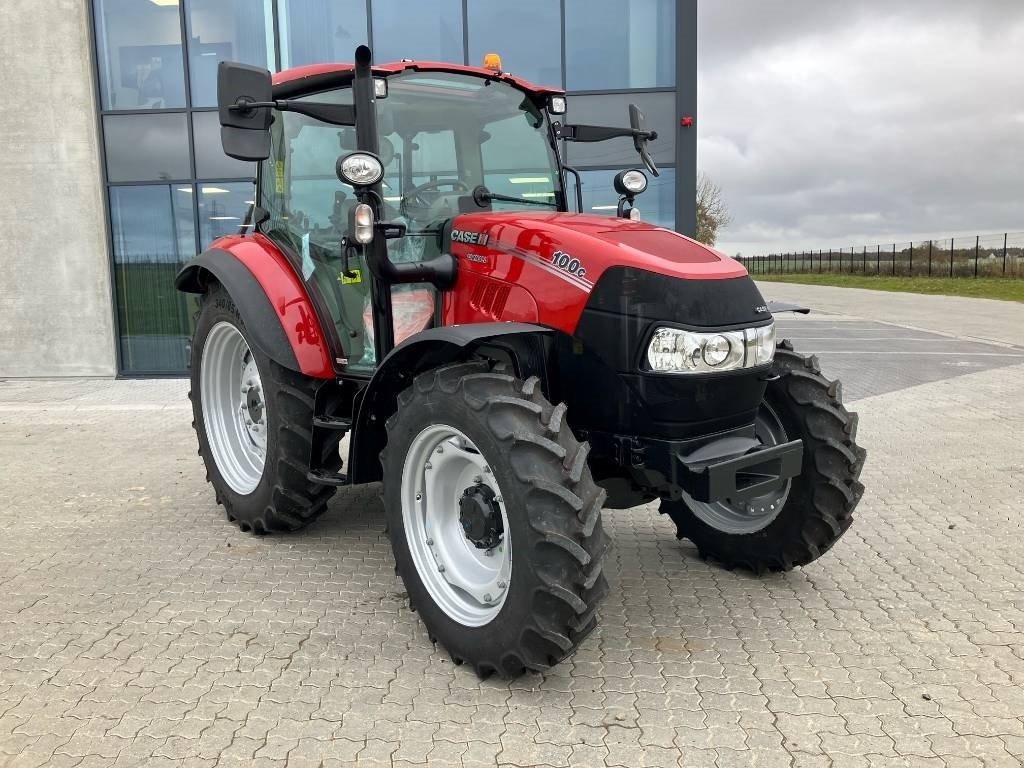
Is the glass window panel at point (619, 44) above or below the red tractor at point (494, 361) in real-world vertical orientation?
above

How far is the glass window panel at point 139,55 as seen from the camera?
37.0 feet

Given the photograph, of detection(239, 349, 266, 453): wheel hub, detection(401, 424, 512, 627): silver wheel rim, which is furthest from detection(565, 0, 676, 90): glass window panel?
detection(401, 424, 512, 627): silver wheel rim

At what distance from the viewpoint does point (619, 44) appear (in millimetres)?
11367

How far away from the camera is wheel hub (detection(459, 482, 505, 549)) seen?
120 inches

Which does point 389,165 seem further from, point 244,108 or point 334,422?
point 334,422

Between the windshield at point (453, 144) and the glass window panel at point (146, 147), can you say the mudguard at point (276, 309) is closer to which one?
the windshield at point (453, 144)

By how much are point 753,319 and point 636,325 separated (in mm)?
512

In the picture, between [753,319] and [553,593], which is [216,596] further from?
[753,319]

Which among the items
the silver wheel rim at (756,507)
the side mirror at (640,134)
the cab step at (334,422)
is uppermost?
the side mirror at (640,134)

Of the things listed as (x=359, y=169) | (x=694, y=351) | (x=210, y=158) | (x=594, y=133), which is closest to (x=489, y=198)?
(x=359, y=169)

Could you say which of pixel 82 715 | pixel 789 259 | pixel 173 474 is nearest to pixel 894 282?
pixel 789 259

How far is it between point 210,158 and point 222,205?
637 millimetres

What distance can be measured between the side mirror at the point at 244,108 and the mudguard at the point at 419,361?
1.06 meters

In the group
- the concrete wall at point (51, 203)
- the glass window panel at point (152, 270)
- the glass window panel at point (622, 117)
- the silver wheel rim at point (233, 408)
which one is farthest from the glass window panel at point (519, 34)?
the silver wheel rim at point (233, 408)
